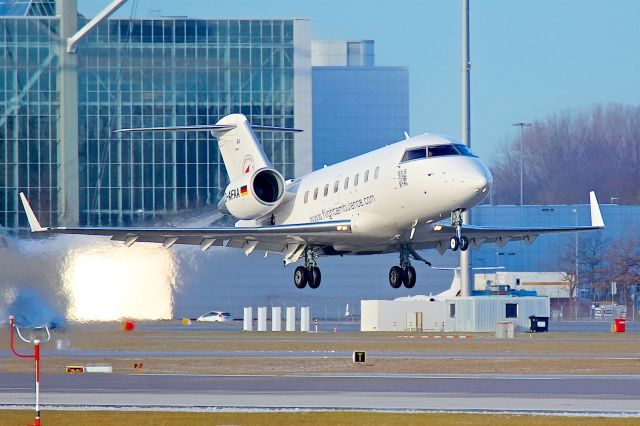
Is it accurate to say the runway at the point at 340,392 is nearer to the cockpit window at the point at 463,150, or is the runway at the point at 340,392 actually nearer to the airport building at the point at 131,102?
the cockpit window at the point at 463,150

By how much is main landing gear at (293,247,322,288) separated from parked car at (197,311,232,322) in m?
22.5

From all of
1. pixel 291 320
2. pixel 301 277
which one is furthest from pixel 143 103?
pixel 301 277

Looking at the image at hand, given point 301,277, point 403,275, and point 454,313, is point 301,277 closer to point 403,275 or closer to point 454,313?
point 403,275

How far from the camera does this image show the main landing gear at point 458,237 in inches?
1252

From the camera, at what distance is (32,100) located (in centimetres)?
6981

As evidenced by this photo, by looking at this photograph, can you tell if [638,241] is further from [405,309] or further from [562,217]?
[405,309]

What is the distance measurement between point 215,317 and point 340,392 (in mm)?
31386

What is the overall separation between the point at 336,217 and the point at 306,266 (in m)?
2.48

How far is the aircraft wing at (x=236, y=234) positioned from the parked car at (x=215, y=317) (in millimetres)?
21111

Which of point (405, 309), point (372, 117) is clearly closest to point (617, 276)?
point (372, 117)

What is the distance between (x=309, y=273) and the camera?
36906 mm

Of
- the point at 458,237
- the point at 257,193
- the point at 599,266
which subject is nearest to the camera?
the point at 458,237

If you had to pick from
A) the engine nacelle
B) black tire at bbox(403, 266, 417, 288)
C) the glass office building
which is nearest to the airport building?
the glass office building

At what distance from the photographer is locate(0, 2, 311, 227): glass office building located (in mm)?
68688
